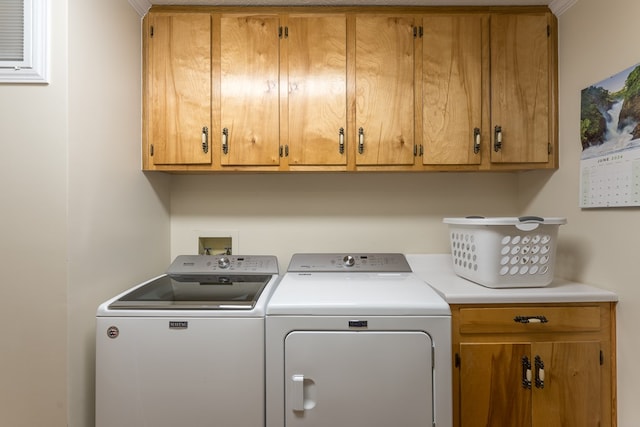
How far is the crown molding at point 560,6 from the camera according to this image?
5.17 ft

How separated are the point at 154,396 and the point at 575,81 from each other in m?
2.30

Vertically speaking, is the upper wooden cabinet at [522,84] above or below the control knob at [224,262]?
above

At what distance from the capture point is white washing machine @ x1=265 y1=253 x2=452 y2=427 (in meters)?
1.15

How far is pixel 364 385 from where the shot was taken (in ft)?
3.77

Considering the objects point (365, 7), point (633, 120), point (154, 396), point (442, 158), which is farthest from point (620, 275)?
point (154, 396)

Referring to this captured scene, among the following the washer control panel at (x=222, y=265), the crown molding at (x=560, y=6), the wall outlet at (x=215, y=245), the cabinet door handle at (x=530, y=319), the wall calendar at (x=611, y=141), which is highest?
the crown molding at (x=560, y=6)

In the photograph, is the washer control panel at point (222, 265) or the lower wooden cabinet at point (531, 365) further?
the washer control panel at point (222, 265)

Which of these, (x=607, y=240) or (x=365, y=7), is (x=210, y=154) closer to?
(x=365, y=7)

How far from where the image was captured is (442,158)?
1656 millimetres

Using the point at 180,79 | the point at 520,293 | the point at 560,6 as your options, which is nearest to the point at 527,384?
the point at 520,293

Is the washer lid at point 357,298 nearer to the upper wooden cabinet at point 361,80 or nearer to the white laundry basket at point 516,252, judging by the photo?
the white laundry basket at point 516,252

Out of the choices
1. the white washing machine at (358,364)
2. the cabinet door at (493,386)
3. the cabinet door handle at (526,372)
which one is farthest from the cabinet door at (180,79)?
the cabinet door handle at (526,372)

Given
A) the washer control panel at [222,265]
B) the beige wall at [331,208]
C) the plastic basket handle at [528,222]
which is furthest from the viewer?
the beige wall at [331,208]

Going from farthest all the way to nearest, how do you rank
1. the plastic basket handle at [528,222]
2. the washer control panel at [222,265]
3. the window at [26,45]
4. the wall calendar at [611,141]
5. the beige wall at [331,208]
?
the beige wall at [331,208]
the washer control panel at [222,265]
the plastic basket handle at [528,222]
the wall calendar at [611,141]
the window at [26,45]
